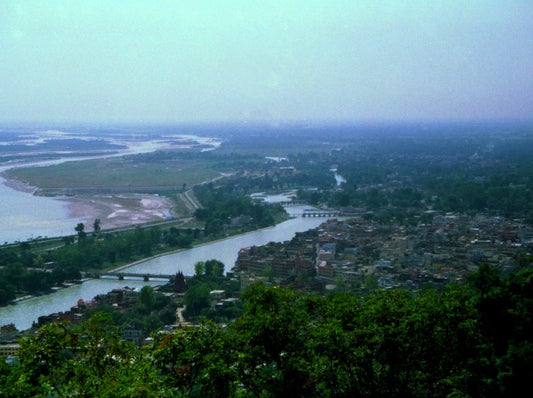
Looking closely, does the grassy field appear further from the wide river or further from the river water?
the wide river

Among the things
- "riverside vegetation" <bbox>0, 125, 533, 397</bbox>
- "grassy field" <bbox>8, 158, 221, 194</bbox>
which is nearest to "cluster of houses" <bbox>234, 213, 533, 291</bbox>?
"riverside vegetation" <bbox>0, 125, 533, 397</bbox>

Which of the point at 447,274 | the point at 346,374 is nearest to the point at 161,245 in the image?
the point at 447,274

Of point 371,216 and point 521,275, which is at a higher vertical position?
point 521,275

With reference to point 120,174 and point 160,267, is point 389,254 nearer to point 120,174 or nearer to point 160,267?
point 160,267

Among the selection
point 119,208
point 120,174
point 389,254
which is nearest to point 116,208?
point 119,208

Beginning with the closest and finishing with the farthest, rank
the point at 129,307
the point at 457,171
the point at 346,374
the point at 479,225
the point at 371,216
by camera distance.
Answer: the point at 346,374
the point at 129,307
the point at 479,225
the point at 371,216
the point at 457,171

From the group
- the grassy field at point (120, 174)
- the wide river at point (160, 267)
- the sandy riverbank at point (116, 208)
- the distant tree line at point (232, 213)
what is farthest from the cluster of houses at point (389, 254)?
the grassy field at point (120, 174)

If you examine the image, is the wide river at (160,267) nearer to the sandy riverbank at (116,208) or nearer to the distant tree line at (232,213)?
the distant tree line at (232,213)

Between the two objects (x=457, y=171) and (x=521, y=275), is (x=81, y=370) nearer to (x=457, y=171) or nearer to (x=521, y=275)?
(x=521, y=275)

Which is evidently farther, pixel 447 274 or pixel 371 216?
pixel 371 216
